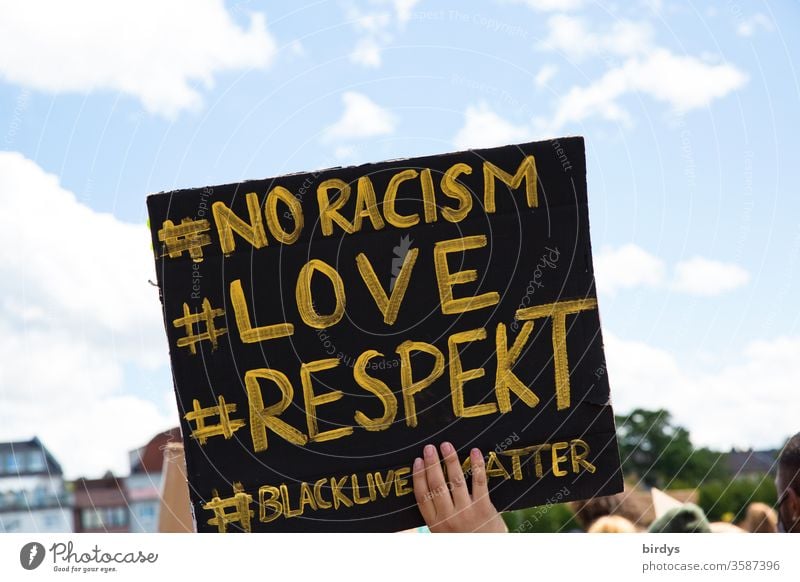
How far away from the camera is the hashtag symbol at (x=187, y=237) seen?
2.73 metres

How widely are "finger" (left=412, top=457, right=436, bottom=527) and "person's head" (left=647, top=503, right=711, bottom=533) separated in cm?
121

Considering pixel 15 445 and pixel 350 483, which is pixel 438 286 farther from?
pixel 15 445

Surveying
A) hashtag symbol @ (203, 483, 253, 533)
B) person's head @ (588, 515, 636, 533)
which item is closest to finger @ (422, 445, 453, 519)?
hashtag symbol @ (203, 483, 253, 533)

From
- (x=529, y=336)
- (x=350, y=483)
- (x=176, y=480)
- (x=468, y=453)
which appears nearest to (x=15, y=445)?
(x=176, y=480)

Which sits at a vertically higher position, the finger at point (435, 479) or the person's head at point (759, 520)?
the finger at point (435, 479)

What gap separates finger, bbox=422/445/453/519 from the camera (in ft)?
8.91

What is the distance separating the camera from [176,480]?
3623mm

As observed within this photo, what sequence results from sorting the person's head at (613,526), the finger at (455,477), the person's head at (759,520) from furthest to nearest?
the person's head at (759,520) < the person's head at (613,526) < the finger at (455,477)

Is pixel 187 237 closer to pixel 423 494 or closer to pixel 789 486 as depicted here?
pixel 423 494

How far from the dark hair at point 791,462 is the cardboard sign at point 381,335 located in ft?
2.33

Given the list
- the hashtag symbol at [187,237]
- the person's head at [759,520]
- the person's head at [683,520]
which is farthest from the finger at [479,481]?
the person's head at [759,520]

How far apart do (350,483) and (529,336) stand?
678 millimetres

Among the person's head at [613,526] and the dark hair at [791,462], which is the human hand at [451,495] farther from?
the person's head at [613,526]

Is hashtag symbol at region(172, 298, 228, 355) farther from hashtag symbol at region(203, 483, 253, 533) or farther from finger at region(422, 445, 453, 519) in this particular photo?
finger at region(422, 445, 453, 519)
